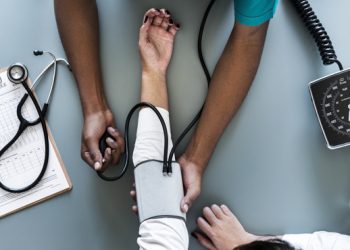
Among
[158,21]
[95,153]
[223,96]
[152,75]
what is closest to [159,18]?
[158,21]

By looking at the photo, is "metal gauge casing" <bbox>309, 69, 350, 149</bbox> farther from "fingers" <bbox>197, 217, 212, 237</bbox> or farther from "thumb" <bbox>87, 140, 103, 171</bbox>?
"thumb" <bbox>87, 140, 103, 171</bbox>

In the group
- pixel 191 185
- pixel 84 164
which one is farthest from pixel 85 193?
pixel 191 185

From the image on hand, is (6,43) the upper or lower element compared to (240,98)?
upper

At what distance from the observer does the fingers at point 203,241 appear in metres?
1.04

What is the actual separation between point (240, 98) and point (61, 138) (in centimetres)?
52

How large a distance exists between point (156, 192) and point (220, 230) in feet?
0.94

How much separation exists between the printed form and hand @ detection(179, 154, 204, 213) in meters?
0.33

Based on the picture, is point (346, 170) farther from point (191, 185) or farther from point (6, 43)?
point (6, 43)

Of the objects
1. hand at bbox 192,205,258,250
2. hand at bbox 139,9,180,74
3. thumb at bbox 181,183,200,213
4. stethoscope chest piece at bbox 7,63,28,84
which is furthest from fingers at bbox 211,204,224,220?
stethoscope chest piece at bbox 7,63,28,84

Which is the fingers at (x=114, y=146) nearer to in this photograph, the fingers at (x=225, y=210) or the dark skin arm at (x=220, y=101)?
the dark skin arm at (x=220, y=101)

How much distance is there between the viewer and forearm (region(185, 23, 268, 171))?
→ 38.7 inches

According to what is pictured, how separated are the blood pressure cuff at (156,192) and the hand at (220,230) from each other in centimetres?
17

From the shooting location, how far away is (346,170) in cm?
105

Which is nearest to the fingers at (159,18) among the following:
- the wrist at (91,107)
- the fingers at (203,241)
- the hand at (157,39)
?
the hand at (157,39)
